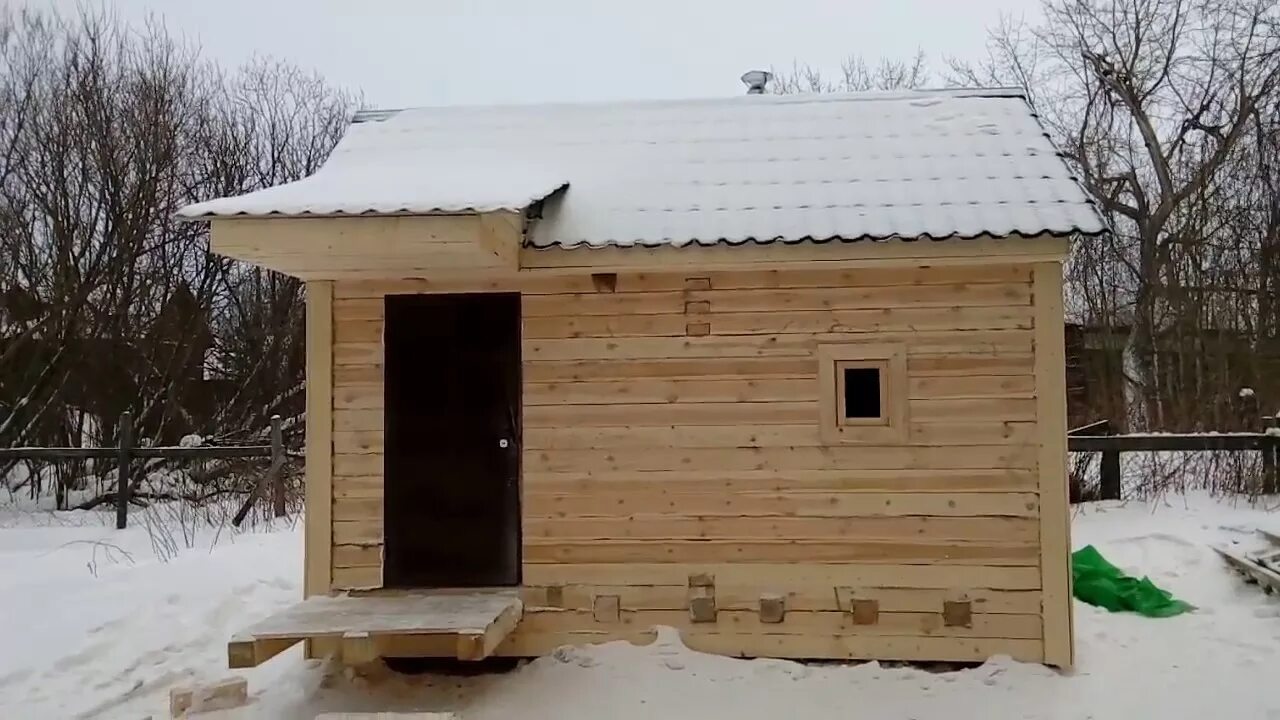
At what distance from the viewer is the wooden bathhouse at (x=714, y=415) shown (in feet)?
17.8

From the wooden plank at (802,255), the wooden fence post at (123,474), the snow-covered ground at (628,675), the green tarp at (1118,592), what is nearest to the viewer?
the snow-covered ground at (628,675)

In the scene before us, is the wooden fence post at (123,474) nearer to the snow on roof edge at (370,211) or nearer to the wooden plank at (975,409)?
the snow on roof edge at (370,211)

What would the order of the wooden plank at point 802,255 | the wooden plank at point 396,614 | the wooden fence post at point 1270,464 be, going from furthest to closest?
the wooden fence post at point 1270,464 → the wooden plank at point 802,255 → the wooden plank at point 396,614

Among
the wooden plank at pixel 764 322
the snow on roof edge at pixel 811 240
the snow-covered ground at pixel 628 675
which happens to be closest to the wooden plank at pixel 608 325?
the wooden plank at pixel 764 322

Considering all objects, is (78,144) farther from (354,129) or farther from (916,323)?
(916,323)

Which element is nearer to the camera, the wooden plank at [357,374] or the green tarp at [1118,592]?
the wooden plank at [357,374]

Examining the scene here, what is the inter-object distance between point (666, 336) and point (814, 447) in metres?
1.16

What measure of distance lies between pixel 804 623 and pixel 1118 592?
2780mm

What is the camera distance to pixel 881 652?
5.50m

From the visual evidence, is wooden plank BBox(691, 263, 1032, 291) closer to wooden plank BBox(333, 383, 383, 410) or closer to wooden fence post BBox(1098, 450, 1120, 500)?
wooden plank BBox(333, 383, 383, 410)

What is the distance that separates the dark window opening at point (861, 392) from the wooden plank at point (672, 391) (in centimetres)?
22

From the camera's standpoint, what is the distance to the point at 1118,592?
6.68m

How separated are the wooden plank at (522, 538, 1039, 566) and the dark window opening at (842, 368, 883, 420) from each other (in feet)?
2.58


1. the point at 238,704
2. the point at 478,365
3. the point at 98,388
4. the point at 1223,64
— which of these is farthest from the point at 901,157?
the point at 98,388
